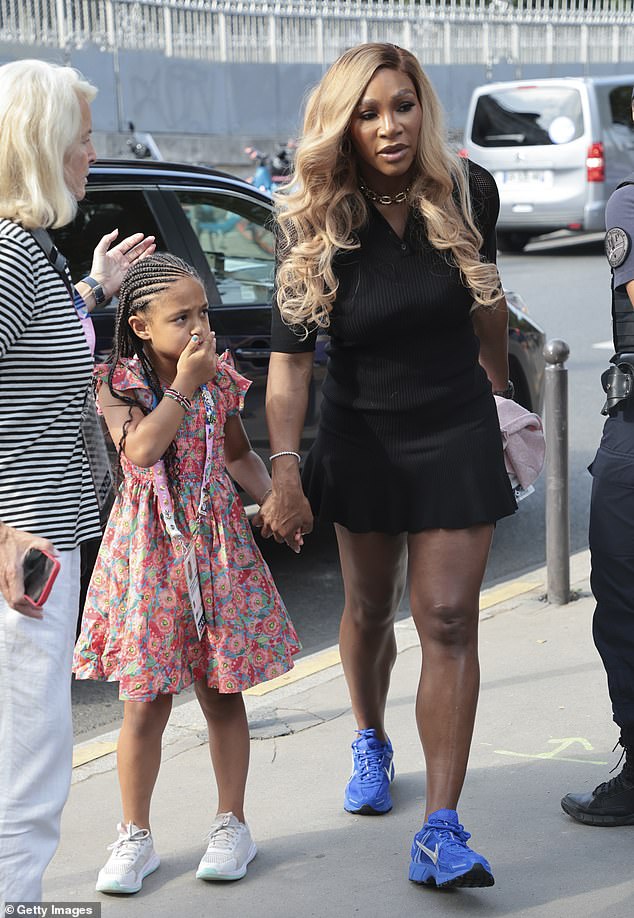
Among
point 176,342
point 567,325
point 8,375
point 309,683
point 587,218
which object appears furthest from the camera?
point 587,218

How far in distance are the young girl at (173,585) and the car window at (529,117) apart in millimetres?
15515

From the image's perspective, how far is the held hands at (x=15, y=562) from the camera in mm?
2514

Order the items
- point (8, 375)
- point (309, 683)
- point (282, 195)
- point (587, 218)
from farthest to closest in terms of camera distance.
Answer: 1. point (587, 218)
2. point (309, 683)
3. point (282, 195)
4. point (8, 375)

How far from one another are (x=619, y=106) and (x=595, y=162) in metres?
1.39

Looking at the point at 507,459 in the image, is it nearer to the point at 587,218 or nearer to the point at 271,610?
the point at 271,610

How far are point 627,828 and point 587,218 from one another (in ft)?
49.7

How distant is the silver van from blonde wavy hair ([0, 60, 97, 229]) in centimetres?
1586

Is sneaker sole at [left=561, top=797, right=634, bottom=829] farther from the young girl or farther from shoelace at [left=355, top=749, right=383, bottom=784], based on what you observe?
the young girl

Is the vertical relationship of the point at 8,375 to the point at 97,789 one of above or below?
above

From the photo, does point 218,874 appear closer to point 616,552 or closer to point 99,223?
point 616,552

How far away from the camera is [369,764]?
3.74 metres

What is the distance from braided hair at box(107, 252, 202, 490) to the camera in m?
3.30

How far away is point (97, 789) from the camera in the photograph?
12.9 ft

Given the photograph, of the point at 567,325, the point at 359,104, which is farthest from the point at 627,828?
the point at 567,325
